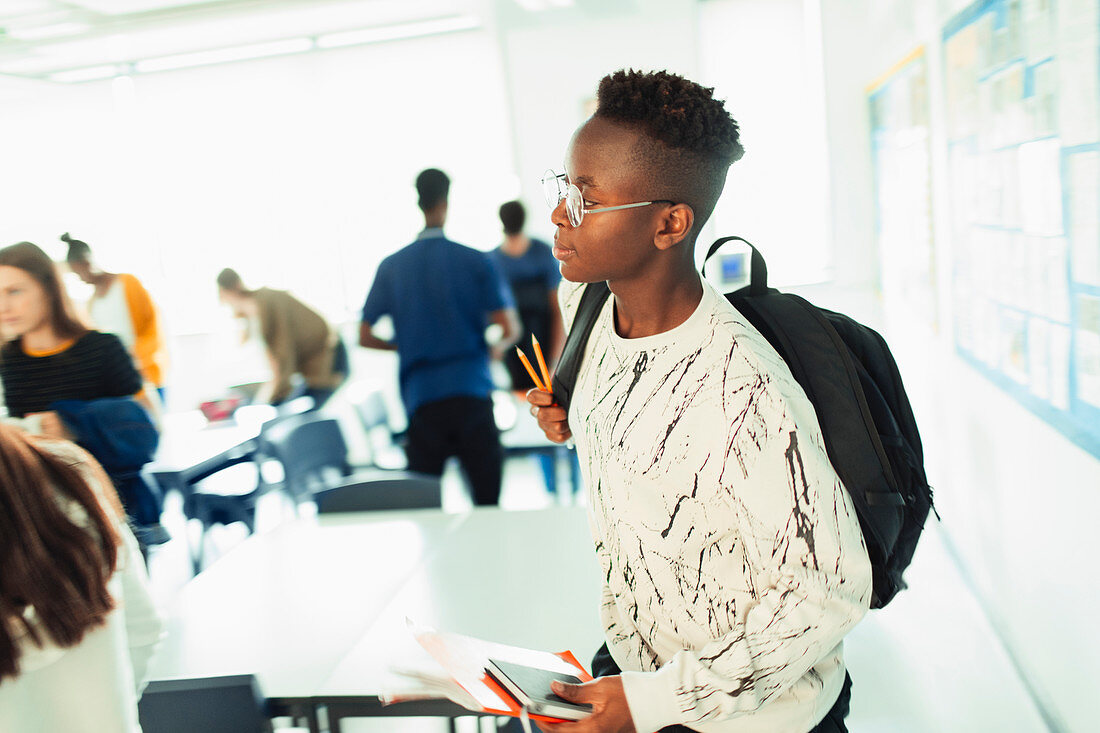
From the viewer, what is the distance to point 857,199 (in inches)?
227

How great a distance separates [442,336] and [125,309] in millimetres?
2072

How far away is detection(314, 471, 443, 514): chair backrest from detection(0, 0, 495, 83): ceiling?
411 cm

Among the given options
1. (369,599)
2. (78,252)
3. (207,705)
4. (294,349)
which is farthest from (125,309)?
(207,705)

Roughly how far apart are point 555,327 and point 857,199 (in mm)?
2888

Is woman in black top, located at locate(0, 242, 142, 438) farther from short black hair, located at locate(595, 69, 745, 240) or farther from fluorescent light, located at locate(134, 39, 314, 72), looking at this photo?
fluorescent light, located at locate(134, 39, 314, 72)

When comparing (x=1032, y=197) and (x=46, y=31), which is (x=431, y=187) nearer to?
(x=1032, y=197)

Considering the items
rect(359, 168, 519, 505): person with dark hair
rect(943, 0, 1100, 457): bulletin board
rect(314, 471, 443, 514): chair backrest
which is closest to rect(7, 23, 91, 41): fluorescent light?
rect(359, 168, 519, 505): person with dark hair

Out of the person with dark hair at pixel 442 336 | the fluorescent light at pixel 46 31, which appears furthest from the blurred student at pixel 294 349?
the fluorescent light at pixel 46 31

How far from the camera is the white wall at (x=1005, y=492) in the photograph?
201 cm

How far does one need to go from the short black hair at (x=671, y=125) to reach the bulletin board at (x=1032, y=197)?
1.10 meters

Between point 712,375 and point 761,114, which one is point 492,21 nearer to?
point 761,114

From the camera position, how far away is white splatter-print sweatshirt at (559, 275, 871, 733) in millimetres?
936

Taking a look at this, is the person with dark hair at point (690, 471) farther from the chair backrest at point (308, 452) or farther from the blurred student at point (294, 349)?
the blurred student at point (294, 349)

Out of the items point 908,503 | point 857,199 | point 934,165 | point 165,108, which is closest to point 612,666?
point 908,503
